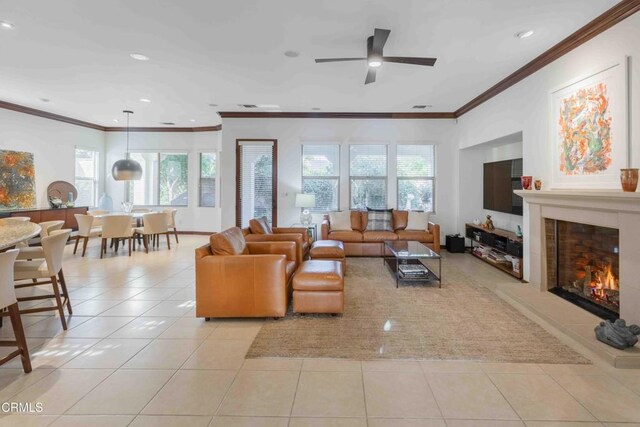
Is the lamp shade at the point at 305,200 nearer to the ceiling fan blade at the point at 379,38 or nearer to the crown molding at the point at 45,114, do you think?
the ceiling fan blade at the point at 379,38

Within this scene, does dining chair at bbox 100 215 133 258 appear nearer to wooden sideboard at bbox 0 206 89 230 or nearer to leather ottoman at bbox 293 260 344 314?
wooden sideboard at bbox 0 206 89 230

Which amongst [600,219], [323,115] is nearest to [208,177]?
[323,115]

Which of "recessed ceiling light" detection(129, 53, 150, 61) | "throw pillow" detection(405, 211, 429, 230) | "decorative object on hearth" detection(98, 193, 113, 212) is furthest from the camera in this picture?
"decorative object on hearth" detection(98, 193, 113, 212)

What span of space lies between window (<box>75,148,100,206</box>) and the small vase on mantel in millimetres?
10192

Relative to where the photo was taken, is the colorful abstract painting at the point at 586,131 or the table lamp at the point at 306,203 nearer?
the colorful abstract painting at the point at 586,131

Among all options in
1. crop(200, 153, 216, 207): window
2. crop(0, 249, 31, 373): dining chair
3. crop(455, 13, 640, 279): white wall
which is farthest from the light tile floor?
crop(200, 153, 216, 207): window

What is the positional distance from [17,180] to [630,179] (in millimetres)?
9673

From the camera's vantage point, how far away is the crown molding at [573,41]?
2908 mm

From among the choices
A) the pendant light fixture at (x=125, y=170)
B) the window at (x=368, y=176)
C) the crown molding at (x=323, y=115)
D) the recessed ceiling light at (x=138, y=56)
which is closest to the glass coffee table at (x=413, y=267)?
the window at (x=368, y=176)

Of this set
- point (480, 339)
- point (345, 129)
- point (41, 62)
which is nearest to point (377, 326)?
point (480, 339)

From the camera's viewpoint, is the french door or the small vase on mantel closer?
the small vase on mantel

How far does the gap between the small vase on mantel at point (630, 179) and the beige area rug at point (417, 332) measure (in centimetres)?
144

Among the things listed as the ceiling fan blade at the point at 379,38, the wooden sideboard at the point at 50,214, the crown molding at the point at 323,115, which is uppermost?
the crown molding at the point at 323,115

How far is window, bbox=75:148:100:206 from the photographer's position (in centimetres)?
822
